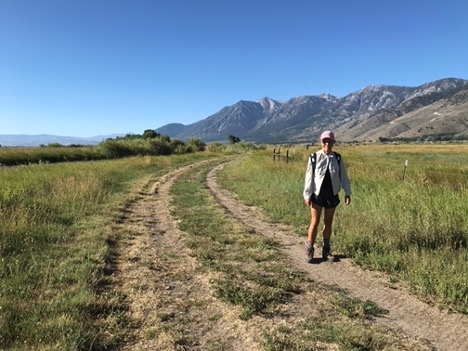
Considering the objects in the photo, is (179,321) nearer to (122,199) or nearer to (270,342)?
(270,342)

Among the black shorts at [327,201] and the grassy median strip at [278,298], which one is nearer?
the grassy median strip at [278,298]

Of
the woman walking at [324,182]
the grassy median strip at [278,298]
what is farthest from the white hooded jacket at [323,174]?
the grassy median strip at [278,298]

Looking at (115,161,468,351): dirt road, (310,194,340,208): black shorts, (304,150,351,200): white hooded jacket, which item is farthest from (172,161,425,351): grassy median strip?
(304,150,351,200): white hooded jacket

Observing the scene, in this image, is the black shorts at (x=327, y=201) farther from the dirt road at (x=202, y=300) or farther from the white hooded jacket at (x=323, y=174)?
the dirt road at (x=202, y=300)

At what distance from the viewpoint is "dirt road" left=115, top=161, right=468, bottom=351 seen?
4086 millimetres

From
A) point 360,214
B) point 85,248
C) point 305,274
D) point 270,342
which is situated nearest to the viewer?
point 270,342

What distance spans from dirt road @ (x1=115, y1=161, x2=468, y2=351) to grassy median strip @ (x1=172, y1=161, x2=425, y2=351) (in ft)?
0.63

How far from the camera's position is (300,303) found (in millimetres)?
4984

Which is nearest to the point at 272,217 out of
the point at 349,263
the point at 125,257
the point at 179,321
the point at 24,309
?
the point at 349,263

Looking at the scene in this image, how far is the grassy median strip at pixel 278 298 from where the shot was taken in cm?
401

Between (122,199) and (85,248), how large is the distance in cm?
652

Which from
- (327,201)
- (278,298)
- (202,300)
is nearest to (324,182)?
(327,201)

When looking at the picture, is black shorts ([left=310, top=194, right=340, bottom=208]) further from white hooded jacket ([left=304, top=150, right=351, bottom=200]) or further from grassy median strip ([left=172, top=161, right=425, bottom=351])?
grassy median strip ([left=172, top=161, right=425, bottom=351])

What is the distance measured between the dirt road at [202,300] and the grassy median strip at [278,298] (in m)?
0.19
